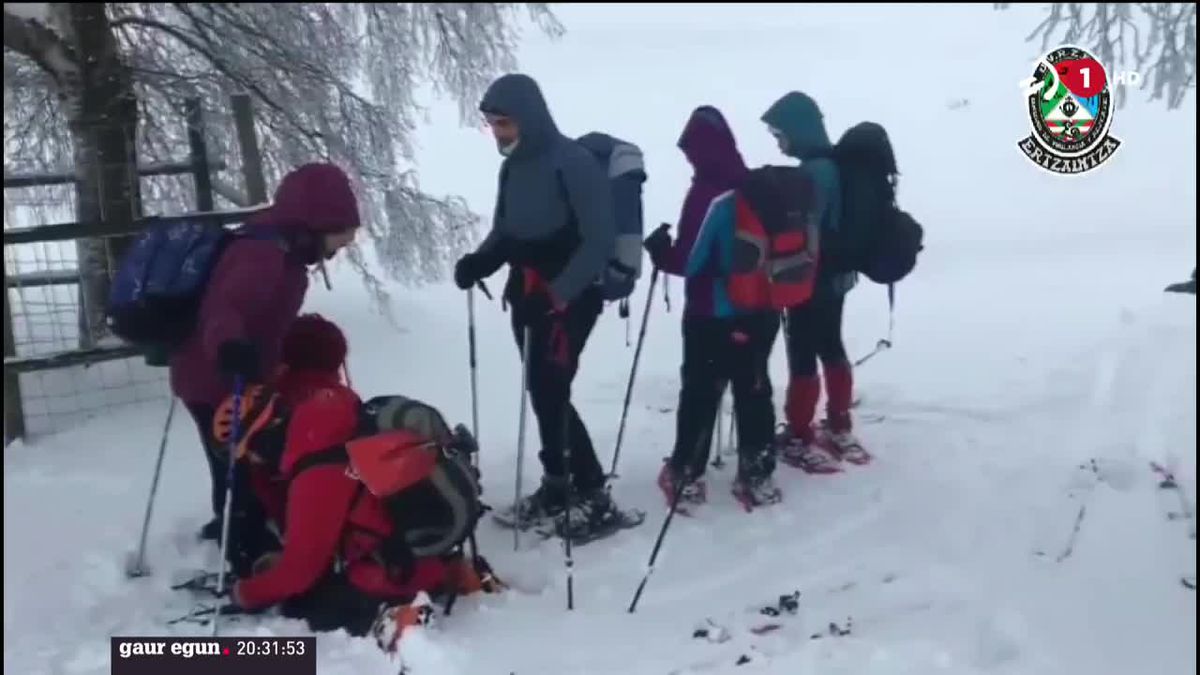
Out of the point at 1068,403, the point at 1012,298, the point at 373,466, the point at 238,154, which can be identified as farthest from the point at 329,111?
the point at 1012,298

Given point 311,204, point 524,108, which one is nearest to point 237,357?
point 311,204

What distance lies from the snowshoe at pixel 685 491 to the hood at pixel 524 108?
1.71 metres

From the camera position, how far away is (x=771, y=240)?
5.33 metres

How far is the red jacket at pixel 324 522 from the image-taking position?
14.4ft

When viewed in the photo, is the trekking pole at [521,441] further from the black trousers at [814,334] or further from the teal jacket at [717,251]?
the black trousers at [814,334]

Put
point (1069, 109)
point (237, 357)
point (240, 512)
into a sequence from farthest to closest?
point (1069, 109), point (240, 512), point (237, 357)

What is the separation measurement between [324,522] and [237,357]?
27.0 inches

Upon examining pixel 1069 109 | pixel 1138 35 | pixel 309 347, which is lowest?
pixel 309 347

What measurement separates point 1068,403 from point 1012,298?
2689mm

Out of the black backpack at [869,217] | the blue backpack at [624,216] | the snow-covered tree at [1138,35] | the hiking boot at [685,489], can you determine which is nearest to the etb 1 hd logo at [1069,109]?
the black backpack at [869,217]

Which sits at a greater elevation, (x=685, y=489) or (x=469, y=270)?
(x=469, y=270)

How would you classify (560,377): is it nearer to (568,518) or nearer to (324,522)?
(568,518)

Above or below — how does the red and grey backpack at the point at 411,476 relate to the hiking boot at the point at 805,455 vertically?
above

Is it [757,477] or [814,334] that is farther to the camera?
[814,334]
